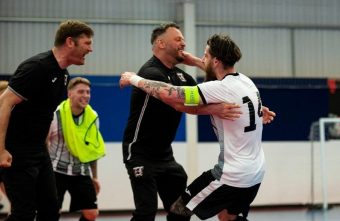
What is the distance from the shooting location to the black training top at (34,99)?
4.55 metres

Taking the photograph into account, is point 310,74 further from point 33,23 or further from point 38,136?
point 38,136

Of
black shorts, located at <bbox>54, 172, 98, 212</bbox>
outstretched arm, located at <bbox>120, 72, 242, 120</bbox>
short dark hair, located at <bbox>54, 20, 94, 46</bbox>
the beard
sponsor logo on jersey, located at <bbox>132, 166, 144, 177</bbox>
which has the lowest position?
black shorts, located at <bbox>54, 172, 98, 212</bbox>

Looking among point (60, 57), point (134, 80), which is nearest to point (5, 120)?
point (60, 57)

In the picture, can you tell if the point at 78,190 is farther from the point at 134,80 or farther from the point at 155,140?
the point at 134,80

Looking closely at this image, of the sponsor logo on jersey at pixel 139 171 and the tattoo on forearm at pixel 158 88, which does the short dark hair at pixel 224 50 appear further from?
the sponsor logo on jersey at pixel 139 171

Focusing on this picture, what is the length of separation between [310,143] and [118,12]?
16.4 feet

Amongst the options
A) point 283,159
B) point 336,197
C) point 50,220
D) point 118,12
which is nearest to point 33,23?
point 118,12

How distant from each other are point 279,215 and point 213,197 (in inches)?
262

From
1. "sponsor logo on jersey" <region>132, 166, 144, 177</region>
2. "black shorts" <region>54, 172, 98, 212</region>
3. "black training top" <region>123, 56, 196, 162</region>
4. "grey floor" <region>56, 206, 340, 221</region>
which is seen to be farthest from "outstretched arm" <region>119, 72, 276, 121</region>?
"grey floor" <region>56, 206, 340, 221</region>

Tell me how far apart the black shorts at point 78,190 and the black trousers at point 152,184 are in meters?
1.55

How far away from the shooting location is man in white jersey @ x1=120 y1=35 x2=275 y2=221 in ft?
14.3

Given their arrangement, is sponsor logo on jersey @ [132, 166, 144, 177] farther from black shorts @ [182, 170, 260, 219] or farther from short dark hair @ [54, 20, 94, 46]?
short dark hair @ [54, 20, 94, 46]

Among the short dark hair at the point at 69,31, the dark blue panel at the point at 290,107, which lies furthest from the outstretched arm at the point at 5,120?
the dark blue panel at the point at 290,107

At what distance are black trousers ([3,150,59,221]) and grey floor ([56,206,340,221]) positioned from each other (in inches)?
203
